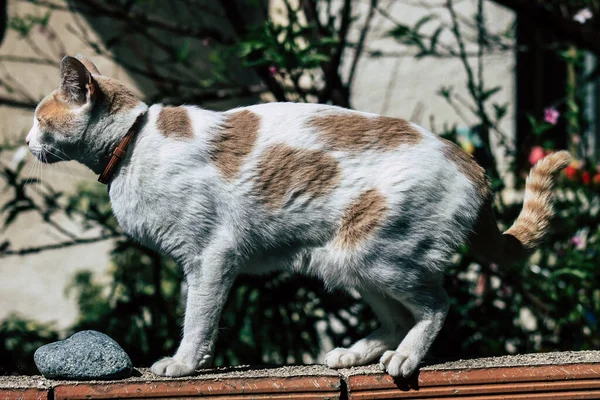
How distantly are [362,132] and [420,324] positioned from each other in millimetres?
536

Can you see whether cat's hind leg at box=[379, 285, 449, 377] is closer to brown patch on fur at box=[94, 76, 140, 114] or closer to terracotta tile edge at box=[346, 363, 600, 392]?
terracotta tile edge at box=[346, 363, 600, 392]

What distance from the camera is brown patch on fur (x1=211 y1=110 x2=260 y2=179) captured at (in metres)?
2.05

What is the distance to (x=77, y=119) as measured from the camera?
6.61 feet

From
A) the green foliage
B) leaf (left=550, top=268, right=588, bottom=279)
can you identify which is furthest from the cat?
the green foliage

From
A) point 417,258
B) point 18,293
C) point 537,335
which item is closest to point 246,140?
point 417,258

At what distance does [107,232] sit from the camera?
12.0 ft

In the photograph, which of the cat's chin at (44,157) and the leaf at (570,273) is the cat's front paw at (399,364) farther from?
the leaf at (570,273)

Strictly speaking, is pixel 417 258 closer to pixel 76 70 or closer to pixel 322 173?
pixel 322 173

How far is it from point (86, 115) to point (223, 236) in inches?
18.7

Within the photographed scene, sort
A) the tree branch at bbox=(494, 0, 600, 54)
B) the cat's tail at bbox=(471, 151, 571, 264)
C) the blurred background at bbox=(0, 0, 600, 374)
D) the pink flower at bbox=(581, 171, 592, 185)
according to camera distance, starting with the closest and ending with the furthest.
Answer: the cat's tail at bbox=(471, 151, 571, 264), the tree branch at bbox=(494, 0, 600, 54), the blurred background at bbox=(0, 0, 600, 374), the pink flower at bbox=(581, 171, 592, 185)

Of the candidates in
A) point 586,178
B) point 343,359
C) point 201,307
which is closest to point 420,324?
point 343,359

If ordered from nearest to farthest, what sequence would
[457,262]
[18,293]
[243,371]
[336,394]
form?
1. [336,394]
2. [243,371]
3. [457,262]
4. [18,293]

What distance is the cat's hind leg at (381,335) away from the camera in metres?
2.19

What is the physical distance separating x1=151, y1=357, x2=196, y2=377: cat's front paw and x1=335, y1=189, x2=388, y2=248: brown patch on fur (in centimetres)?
51
